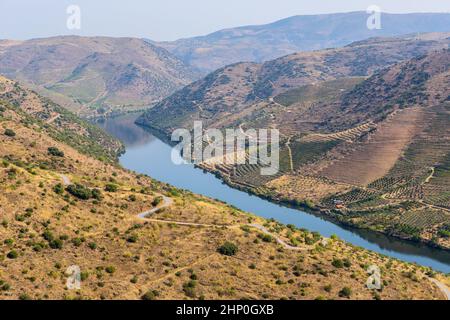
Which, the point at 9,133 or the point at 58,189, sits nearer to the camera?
the point at 58,189

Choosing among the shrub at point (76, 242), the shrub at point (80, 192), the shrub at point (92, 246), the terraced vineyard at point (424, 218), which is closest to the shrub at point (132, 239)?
the shrub at point (92, 246)

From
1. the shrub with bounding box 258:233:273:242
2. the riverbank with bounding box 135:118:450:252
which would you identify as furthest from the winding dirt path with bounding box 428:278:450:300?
the riverbank with bounding box 135:118:450:252

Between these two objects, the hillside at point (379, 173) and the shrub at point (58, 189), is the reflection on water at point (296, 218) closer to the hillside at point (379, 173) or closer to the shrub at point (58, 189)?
the hillside at point (379, 173)

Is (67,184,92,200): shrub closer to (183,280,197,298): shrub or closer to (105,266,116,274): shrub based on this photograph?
(105,266,116,274): shrub

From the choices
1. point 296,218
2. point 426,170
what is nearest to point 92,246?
point 296,218

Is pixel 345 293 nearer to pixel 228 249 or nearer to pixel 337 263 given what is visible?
pixel 337 263
